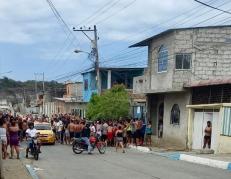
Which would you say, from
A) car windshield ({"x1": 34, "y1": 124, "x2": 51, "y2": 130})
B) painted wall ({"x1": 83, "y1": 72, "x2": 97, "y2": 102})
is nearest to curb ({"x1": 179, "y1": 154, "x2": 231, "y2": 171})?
car windshield ({"x1": 34, "y1": 124, "x2": 51, "y2": 130})

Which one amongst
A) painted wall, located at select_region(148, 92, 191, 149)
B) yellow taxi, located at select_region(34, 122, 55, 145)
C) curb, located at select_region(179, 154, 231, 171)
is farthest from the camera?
yellow taxi, located at select_region(34, 122, 55, 145)

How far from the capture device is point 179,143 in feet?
104

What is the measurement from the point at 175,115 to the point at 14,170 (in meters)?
17.2

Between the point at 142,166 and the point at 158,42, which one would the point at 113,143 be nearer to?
the point at 158,42

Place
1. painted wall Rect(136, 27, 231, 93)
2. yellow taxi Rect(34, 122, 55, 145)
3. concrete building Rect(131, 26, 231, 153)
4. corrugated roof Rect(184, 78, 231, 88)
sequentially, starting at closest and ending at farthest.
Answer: corrugated roof Rect(184, 78, 231, 88), concrete building Rect(131, 26, 231, 153), painted wall Rect(136, 27, 231, 93), yellow taxi Rect(34, 122, 55, 145)

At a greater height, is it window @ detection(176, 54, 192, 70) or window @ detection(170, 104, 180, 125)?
window @ detection(176, 54, 192, 70)

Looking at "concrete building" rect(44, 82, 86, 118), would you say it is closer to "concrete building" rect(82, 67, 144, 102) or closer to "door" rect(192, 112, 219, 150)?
"concrete building" rect(82, 67, 144, 102)

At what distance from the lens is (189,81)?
31.0 meters

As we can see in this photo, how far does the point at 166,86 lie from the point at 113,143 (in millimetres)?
5115

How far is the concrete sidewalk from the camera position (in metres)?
16.0

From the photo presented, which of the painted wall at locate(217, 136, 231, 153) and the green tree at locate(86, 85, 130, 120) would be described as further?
the green tree at locate(86, 85, 130, 120)

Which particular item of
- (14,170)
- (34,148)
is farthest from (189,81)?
(14,170)

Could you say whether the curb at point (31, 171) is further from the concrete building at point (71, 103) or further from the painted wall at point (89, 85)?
the concrete building at point (71, 103)

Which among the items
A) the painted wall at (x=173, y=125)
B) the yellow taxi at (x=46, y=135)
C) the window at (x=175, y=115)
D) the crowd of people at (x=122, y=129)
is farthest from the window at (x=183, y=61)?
the yellow taxi at (x=46, y=135)
